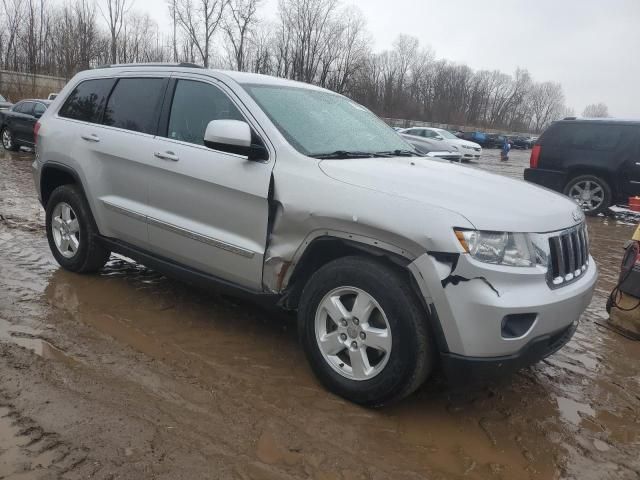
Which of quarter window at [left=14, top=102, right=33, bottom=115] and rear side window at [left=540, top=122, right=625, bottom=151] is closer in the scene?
rear side window at [left=540, top=122, right=625, bottom=151]

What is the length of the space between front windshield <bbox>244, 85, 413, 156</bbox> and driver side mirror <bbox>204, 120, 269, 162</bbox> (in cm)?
22

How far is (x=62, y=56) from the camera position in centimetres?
4284

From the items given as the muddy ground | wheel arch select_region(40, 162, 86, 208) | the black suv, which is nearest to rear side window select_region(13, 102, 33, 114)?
wheel arch select_region(40, 162, 86, 208)

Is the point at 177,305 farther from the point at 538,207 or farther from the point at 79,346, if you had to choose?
the point at 538,207

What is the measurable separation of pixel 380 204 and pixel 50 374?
2.17 meters

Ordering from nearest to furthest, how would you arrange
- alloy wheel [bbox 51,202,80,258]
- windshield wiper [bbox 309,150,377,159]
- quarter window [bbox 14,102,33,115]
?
1. windshield wiper [bbox 309,150,377,159]
2. alloy wheel [bbox 51,202,80,258]
3. quarter window [bbox 14,102,33,115]

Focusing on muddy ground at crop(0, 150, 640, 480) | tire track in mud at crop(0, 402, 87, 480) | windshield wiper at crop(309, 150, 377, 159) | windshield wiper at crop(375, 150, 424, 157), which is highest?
windshield wiper at crop(375, 150, 424, 157)

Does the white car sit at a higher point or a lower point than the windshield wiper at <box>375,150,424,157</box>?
higher


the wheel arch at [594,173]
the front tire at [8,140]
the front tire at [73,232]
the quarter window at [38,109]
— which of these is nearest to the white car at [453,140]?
the wheel arch at [594,173]

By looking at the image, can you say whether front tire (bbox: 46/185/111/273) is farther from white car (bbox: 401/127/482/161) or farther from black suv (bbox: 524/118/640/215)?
white car (bbox: 401/127/482/161)

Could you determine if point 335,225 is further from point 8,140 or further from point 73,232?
point 8,140

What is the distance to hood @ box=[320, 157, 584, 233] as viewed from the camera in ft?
8.77

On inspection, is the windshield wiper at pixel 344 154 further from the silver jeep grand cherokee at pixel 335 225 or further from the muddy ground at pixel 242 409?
the muddy ground at pixel 242 409

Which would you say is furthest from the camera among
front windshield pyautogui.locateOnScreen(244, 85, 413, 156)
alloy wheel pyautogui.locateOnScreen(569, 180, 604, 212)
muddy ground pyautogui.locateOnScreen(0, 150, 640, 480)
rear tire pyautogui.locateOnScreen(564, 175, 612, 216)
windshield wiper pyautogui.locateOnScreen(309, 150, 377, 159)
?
alloy wheel pyautogui.locateOnScreen(569, 180, 604, 212)
